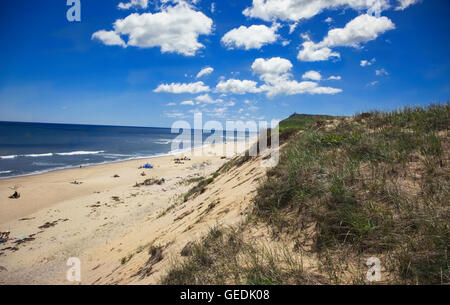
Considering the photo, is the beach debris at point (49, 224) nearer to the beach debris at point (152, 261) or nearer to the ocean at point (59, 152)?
the beach debris at point (152, 261)

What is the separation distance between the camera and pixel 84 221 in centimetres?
1159

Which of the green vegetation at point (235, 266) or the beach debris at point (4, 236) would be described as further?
the beach debris at point (4, 236)

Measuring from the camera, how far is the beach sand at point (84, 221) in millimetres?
6793

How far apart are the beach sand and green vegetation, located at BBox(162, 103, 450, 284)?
0.98 metres

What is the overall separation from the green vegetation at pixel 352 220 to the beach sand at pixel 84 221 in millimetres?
984

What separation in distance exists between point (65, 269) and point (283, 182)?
27.2 ft

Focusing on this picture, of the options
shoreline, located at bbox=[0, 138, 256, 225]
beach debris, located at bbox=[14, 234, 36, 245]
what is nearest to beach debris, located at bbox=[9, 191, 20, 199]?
shoreline, located at bbox=[0, 138, 256, 225]

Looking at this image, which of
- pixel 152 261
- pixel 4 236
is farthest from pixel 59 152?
pixel 152 261

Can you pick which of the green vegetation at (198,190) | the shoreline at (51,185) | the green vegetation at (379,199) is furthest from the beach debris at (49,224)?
the green vegetation at (379,199)
